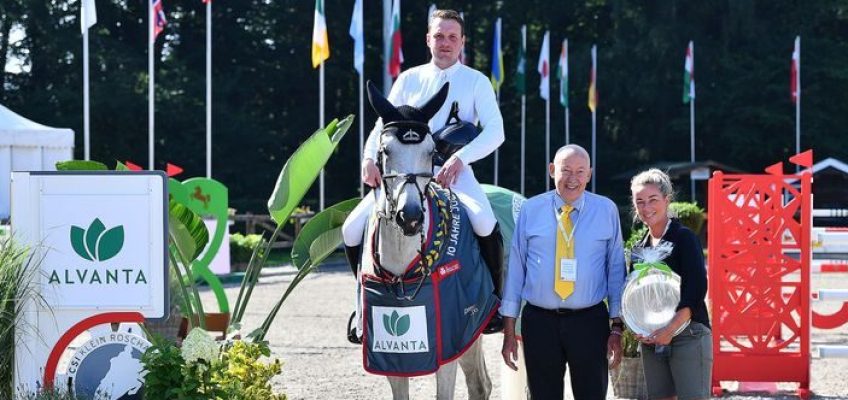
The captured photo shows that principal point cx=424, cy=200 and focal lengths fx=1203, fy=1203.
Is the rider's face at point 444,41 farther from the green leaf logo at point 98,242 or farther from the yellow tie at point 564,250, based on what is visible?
the green leaf logo at point 98,242

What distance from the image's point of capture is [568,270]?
5.41 m

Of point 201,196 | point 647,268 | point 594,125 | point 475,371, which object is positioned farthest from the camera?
point 594,125

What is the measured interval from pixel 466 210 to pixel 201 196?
5854mm

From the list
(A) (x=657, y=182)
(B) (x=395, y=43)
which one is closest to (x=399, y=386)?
(A) (x=657, y=182)

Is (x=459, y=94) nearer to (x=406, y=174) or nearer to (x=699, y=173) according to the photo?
(x=406, y=174)

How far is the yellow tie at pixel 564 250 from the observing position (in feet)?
17.8

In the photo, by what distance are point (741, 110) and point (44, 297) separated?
40.9 m

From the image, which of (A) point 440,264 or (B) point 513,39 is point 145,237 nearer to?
(A) point 440,264

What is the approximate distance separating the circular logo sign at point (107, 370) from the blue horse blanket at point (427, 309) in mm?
1177

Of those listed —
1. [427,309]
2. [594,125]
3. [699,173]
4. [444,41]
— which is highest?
[594,125]

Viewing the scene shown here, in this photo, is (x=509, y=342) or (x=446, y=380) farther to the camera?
(x=446, y=380)

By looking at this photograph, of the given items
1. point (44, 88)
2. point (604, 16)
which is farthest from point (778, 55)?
point (44, 88)

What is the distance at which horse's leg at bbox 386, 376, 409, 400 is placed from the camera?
5.96 m

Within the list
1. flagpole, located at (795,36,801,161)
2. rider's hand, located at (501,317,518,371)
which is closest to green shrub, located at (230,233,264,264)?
rider's hand, located at (501,317,518,371)
